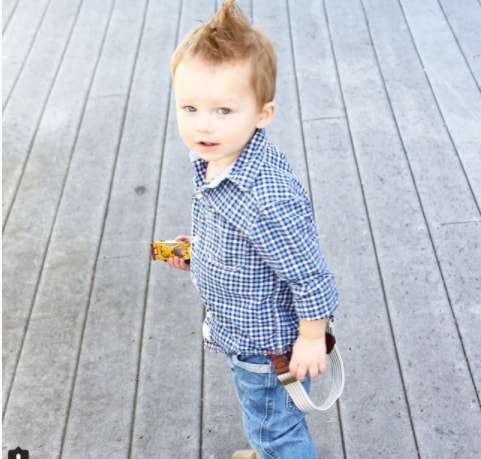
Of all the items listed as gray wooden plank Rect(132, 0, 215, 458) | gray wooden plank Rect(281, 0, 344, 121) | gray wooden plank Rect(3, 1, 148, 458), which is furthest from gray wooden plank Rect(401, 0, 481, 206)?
gray wooden plank Rect(3, 1, 148, 458)

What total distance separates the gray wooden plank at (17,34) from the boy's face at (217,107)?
2514 millimetres

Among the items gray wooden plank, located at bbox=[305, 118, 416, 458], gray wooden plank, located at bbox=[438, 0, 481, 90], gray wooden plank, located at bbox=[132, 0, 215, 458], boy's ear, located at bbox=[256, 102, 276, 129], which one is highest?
boy's ear, located at bbox=[256, 102, 276, 129]

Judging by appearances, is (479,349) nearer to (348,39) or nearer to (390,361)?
(390,361)

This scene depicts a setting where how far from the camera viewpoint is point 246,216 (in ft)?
4.72

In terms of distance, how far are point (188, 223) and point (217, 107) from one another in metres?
1.49

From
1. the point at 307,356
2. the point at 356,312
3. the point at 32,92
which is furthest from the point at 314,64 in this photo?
the point at 307,356

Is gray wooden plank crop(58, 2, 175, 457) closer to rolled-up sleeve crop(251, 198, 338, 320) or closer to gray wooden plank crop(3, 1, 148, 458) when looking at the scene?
gray wooden plank crop(3, 1, 148, 458)

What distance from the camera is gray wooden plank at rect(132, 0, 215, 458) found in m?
2.19

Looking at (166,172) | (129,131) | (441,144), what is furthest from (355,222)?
(129,131)

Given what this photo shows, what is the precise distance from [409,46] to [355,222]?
4.25 ft

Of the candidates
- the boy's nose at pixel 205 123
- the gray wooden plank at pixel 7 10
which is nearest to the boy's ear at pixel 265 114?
the boy's nose at pixel 205 123

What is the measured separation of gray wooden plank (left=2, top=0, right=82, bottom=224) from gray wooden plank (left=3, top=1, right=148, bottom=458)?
0.80ft

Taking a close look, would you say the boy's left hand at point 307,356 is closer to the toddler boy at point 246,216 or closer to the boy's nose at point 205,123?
the toddler boy at point 246,216

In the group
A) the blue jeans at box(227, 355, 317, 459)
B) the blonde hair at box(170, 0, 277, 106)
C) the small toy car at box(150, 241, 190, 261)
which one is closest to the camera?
the blonde hair at box(170, 0, 277, 106)
